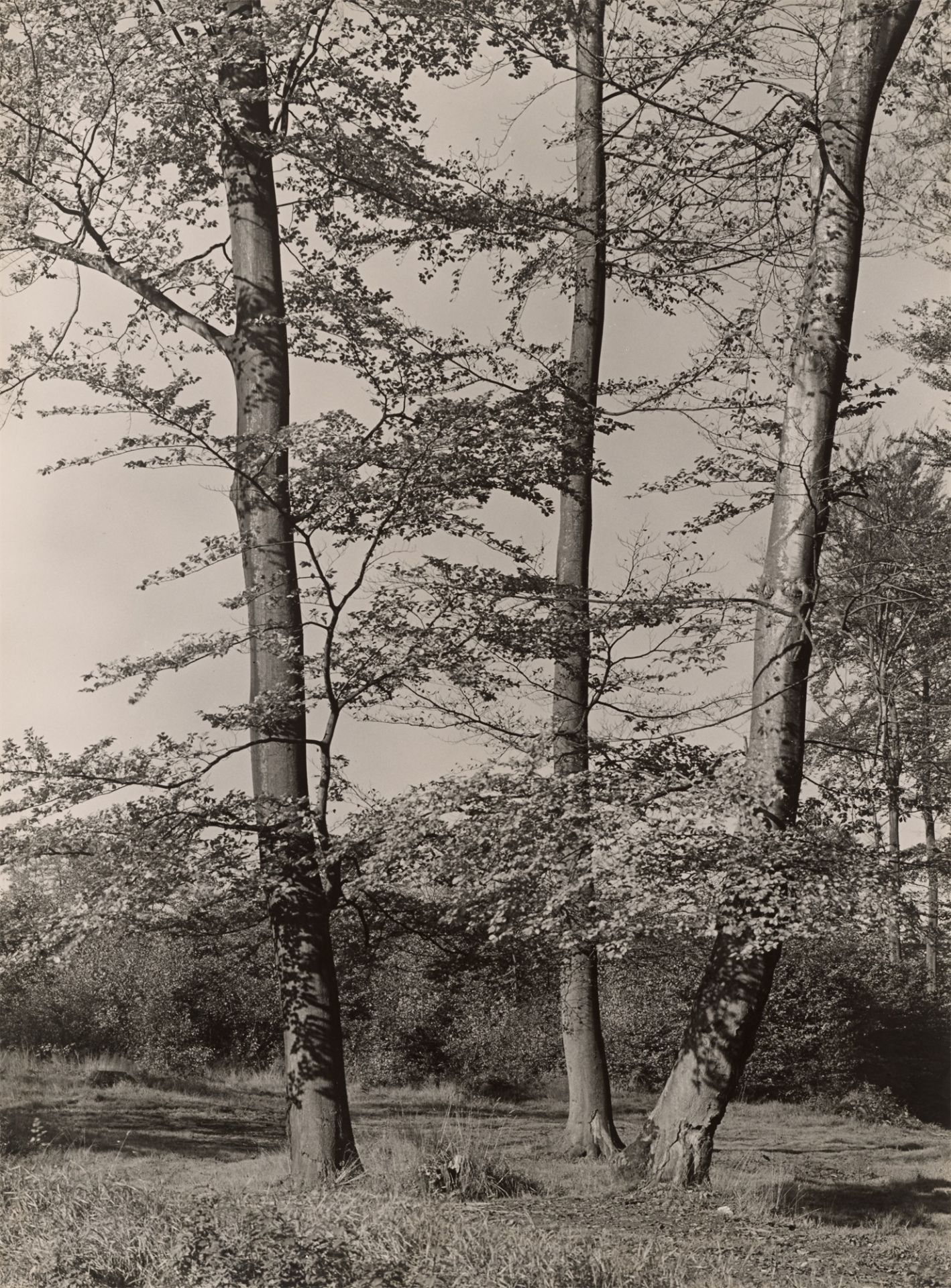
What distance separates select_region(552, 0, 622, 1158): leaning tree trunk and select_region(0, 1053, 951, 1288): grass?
858 millimetres

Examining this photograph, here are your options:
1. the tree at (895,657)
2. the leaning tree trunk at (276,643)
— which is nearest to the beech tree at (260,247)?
the leaning tree trunk at (276,643)

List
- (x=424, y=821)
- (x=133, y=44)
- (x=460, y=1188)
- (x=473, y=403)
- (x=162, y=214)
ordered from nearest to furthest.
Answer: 1. (x=460, y=1188)
2. (x=424, y=821)
3. (x=473, y=403)
4. (x=133, y=44)
5. (x=162, y=214)

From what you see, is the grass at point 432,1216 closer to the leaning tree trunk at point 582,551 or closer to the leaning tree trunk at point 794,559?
the leaning tree trunk at point 794,559

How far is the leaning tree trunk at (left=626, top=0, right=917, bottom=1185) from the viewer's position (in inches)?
348

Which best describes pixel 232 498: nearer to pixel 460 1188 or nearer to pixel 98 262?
pixel 98 262

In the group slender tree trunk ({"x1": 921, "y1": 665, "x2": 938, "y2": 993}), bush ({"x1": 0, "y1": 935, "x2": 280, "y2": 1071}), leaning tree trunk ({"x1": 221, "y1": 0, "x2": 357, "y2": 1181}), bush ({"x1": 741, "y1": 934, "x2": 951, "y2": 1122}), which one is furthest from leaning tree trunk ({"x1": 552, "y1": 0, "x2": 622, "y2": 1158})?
bush ({"x1": 741, "y1": 934, "x2": 951, "y2": 1122})

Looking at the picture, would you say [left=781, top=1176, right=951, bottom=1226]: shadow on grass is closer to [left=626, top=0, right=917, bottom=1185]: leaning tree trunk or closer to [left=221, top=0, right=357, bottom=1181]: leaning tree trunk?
[left=626, top=0, right=917, bottom=1185]: leaning tree trunk

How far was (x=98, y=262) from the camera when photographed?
1080 centimetres

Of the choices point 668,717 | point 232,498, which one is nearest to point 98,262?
point 232,498

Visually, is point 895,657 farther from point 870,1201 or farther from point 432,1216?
point 432,1216

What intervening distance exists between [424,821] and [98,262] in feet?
19.7

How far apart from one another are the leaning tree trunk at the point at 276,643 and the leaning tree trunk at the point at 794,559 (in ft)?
8.06

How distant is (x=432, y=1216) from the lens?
21.3ft

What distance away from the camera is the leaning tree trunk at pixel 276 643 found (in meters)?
9.23
